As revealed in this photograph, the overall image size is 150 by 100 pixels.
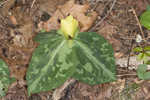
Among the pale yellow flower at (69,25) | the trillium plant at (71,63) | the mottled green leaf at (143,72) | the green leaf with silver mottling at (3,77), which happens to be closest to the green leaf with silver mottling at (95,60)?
the trillium plant at (71,63)

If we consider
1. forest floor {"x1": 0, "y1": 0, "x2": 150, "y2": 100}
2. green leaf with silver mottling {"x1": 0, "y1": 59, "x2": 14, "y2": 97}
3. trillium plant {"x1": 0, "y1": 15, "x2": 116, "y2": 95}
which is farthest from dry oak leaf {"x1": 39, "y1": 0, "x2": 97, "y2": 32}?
green leaf with silver mottling {"x1": 0, "y1": 59, "x2": 14, "y2": 97}

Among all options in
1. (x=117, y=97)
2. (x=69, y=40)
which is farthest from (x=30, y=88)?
(x=117, y=97)

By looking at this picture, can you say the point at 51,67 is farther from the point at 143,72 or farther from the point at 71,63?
the point at 143,72

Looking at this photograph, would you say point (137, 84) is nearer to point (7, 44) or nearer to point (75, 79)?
point (75, 79)

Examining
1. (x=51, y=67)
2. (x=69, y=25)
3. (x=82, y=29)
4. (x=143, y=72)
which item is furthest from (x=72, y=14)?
(x=143, y=72)

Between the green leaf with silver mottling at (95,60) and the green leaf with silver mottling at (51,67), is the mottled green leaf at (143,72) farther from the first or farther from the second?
the green leaf with silver mottling at (51,67)
